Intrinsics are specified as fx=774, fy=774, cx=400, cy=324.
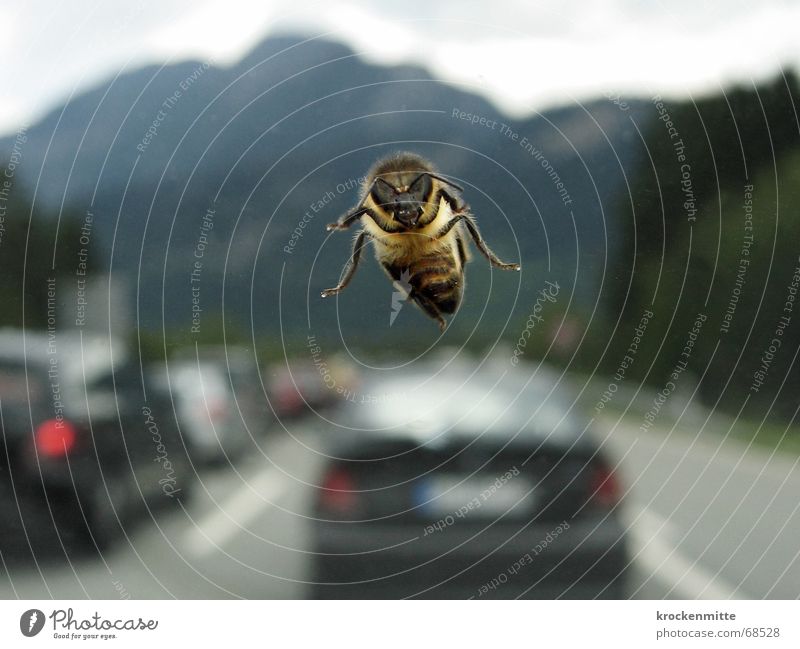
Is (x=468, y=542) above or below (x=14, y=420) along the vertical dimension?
below

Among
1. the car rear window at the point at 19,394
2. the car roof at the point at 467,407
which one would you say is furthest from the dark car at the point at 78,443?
the car roof at the point at 467,407

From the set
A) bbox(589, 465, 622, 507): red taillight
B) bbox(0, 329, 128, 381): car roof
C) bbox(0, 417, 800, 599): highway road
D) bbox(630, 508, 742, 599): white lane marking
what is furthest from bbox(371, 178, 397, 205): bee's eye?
bbox(630, 508, 742, 599): white lane marking

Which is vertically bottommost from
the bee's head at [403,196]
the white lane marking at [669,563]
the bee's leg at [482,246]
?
the white lane marking at [669,563]

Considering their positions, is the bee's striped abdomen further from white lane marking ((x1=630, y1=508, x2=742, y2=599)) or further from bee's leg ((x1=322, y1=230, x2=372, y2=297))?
white lane marking ((x1=630, y1=508, x2=742, y2=599))

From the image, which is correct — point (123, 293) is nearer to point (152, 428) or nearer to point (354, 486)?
point (152, 428)

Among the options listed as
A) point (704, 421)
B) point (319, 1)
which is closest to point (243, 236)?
point (319, 1)

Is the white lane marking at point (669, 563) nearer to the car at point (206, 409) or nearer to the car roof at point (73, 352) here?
the car at point (206, 409)
